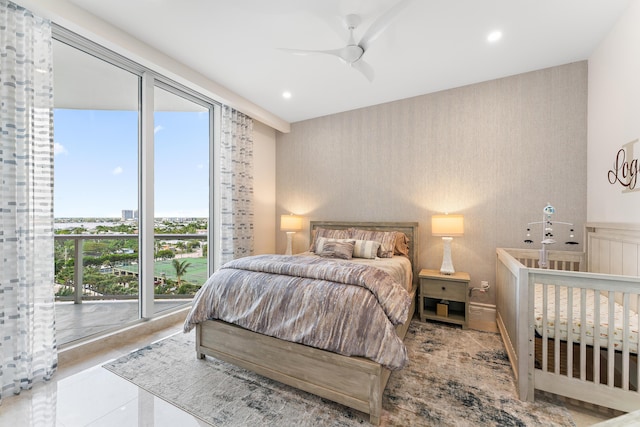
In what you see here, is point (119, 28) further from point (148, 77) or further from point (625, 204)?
point (625, 204)

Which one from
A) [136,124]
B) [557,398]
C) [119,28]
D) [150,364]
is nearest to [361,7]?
[119,28]

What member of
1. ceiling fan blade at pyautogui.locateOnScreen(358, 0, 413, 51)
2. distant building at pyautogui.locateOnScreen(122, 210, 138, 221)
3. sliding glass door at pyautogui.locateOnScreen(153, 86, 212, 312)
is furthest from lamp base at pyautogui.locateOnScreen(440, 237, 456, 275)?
distant building at pyautogui.locateOnScreen(122, 210, 138, 221)

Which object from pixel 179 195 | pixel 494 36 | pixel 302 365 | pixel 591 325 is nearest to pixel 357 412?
pixel 302 365

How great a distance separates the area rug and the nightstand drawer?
63 centimetres

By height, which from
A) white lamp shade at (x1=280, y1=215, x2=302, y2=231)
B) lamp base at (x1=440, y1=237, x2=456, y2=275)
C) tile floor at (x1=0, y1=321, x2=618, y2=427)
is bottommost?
tile floor at (x1=0, y1=321, x2=618, y2=427)

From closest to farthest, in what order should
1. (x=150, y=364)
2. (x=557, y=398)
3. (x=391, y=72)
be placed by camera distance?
(x=557, y=398), (x=150, y=364), (x=391, y=72)

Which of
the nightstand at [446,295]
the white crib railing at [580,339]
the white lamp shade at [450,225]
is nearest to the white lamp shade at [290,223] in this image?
the nightstand at [446,295]

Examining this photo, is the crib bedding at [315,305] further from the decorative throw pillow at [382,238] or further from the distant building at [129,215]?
the decorative throw pillow at [382,238]

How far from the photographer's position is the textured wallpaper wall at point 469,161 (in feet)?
10.1

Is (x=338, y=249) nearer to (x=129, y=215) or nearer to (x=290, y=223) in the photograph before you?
(x=290, y=223)

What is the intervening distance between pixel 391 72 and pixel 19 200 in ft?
11.6

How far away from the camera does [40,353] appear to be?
2.16 m

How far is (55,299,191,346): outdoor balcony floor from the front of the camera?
9.00 ft

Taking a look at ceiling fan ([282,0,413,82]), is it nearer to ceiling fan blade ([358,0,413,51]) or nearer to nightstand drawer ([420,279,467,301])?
ceiling fan blade ([358,0,413,51])
